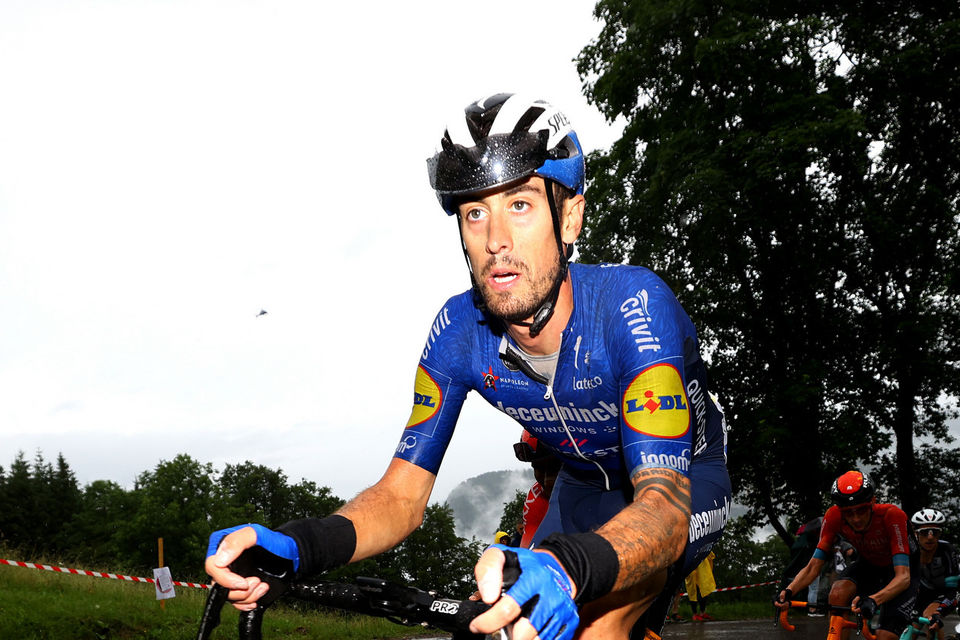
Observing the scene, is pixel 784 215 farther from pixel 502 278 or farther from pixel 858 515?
pixel 502 278

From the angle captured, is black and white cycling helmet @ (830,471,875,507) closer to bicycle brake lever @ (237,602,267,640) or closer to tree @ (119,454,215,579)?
bicycle brake lever @ (237,602,267,640)

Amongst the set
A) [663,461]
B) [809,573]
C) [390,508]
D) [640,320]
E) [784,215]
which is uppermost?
[784,215]

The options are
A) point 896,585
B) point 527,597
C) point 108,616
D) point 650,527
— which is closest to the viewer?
point 527,597

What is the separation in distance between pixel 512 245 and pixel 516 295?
18 centimetres

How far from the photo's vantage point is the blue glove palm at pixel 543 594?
68.2 inches

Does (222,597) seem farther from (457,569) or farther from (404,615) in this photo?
(457,569)

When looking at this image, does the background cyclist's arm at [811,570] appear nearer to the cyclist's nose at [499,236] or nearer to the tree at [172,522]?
the cyclist's nose at [499,236]

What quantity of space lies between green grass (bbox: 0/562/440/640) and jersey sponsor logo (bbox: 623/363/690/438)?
11080 mm

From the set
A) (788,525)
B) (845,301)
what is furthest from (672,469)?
(788,525)

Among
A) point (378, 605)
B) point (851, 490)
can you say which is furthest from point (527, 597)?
point (851, 490)

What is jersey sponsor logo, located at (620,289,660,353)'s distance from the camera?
9.29 ft

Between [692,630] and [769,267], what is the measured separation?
9943 mm

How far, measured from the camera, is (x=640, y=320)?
2.89 meters

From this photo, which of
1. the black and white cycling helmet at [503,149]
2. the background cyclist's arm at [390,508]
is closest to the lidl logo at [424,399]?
the background cyclist's arm at [390,508]
